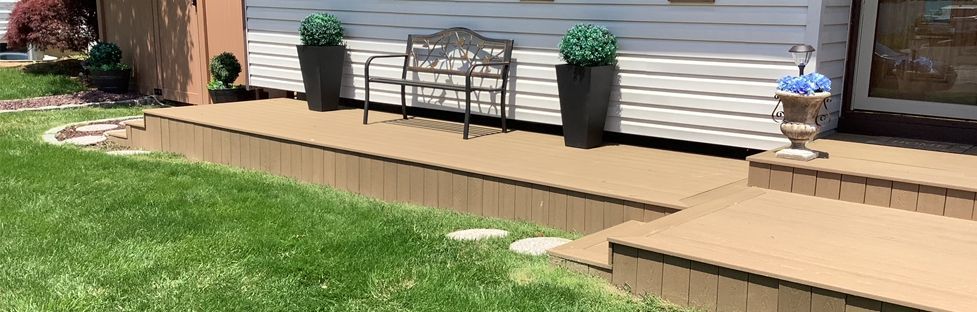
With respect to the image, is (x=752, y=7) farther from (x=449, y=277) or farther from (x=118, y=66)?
(x=118, y=66)

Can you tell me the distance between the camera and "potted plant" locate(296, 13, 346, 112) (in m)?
7.14

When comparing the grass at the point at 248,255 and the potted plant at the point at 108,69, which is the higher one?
the potted plant at the point at 108,69

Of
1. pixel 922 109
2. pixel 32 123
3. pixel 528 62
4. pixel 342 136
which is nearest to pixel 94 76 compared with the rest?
pixel 32 123

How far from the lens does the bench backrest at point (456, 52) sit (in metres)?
6.23

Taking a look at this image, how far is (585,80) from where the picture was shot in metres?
5.35

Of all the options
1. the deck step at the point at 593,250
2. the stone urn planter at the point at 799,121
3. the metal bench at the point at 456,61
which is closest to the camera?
the deck step at the point at 593,250

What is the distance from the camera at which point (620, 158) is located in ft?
17.0

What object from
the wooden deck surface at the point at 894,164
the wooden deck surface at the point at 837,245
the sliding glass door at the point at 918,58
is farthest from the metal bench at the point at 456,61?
the wooden deck surface at the point at 837,245

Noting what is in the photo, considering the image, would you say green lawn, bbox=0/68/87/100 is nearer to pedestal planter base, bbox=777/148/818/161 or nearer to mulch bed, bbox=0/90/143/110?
mulch bed, bbox=0/90/143/110

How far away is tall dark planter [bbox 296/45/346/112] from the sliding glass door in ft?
13.4

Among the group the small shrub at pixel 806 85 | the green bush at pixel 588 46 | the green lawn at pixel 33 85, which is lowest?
the green lawn at pixel 33 85

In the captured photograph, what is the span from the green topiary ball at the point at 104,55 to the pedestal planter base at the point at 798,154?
8.38 meters

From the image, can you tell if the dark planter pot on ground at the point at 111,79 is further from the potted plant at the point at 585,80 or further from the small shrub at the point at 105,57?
the potted plant at the point at 585,80

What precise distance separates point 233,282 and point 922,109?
12.9ft
